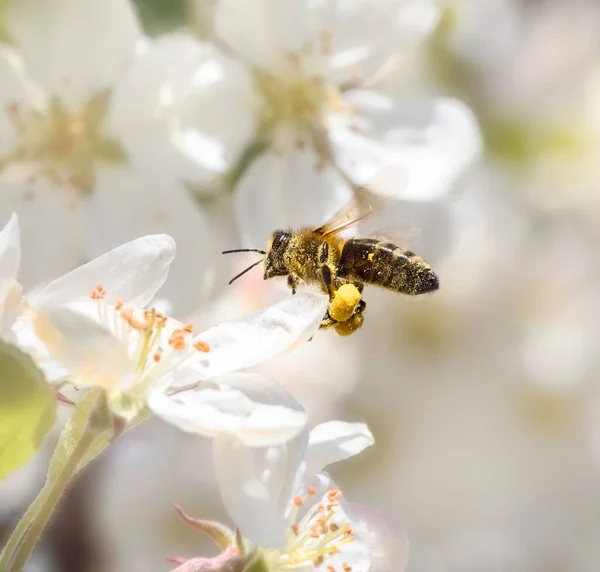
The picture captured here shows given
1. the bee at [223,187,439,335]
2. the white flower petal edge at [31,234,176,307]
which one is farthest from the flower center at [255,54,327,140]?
the white flower petal edge at [31,234,176,307]

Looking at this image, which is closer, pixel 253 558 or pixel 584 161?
Result: pixel 253 558

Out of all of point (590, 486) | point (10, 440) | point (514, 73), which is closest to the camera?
point (10, 440)

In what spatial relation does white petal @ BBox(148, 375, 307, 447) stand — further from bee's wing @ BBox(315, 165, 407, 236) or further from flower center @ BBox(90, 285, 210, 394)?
bee's wing @ BBox(315, 165, 407, 236)

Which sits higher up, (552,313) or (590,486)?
(552,313)

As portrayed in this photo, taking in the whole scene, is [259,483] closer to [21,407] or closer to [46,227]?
[21,407]

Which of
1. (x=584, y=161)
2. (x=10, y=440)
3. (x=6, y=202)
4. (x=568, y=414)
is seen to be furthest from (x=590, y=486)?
(x=10, y=440)

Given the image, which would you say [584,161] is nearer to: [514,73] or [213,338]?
[514,73]

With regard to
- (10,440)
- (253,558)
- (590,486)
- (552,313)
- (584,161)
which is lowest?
(590,486)

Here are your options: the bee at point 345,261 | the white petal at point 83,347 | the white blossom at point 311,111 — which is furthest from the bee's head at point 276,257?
the white petal at point 83,347
